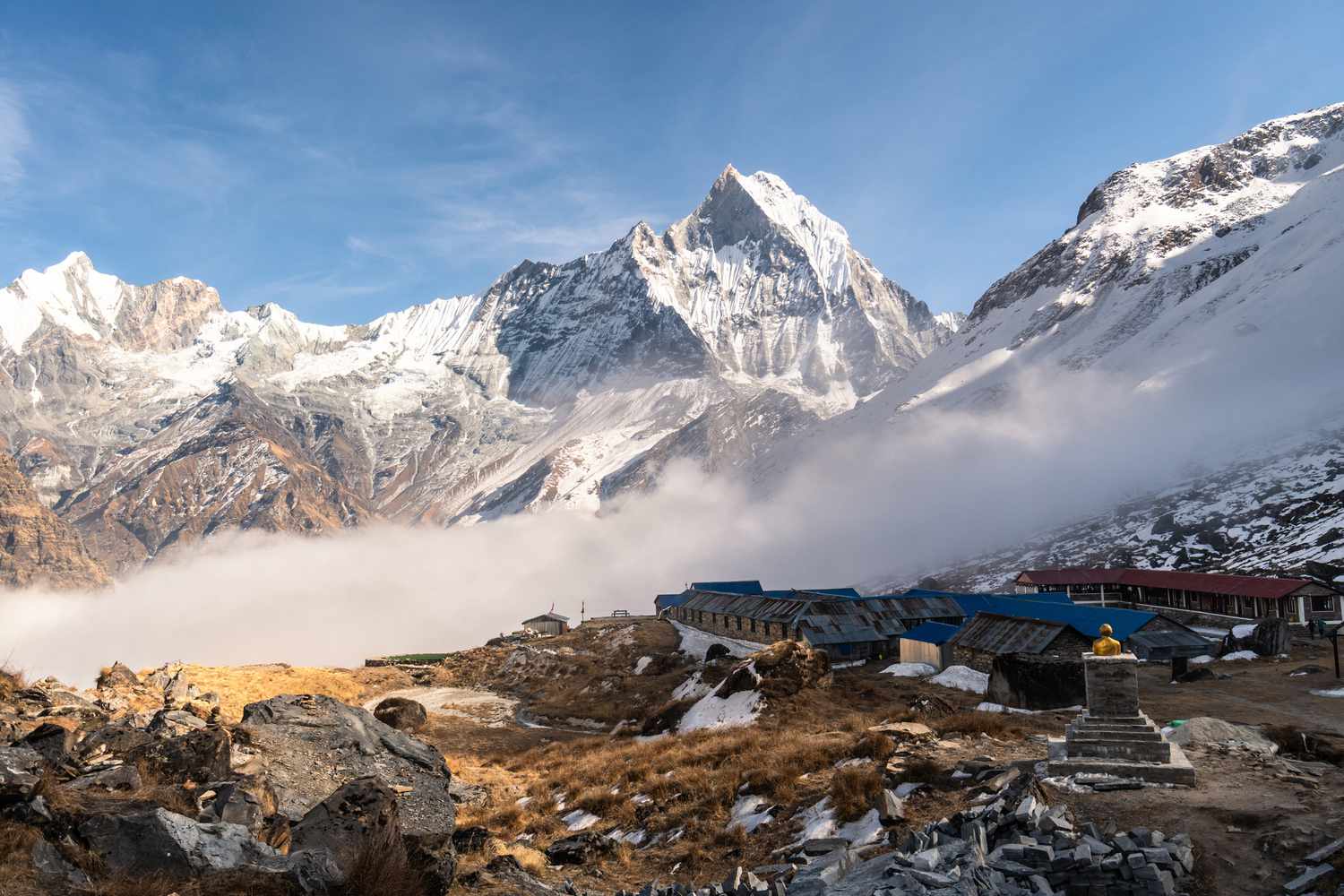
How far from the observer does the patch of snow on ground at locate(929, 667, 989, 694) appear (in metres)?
41.1

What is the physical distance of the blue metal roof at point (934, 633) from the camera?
1964 inches

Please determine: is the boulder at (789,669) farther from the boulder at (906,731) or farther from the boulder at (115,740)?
the boulder at (115,740)

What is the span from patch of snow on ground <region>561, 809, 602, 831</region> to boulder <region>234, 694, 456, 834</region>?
12.6 ft

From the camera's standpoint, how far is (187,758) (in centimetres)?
1527

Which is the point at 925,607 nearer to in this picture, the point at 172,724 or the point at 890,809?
the point at 890,809

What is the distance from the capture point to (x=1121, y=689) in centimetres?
1592

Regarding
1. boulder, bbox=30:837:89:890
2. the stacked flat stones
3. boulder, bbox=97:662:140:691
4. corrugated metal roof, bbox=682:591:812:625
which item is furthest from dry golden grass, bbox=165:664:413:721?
corrugated metal roof, bbox=682:591:812:625

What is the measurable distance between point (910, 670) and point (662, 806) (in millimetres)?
31570

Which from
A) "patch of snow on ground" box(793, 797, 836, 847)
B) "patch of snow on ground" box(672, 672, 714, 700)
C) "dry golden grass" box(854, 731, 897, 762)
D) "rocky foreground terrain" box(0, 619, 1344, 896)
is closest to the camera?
"rocky foreground terrain" box(0, 619, 1344, 896)

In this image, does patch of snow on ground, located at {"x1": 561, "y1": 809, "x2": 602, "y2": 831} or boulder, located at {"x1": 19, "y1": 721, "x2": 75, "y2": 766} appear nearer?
boulder, located at {"x1": 19, "y1": 721, "x2": 75, "y2": 766}

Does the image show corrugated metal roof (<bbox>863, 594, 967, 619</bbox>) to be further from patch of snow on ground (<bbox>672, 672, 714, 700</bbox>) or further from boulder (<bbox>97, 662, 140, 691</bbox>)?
boulder (<bbox>97, 662, 140, 691</bbox>)

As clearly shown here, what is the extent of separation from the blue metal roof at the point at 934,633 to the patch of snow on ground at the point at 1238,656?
16.6 meters

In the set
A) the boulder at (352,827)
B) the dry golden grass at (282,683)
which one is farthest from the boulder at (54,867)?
the dry golden grass at (282,683)

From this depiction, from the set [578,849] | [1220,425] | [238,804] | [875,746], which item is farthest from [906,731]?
[1220,425]
